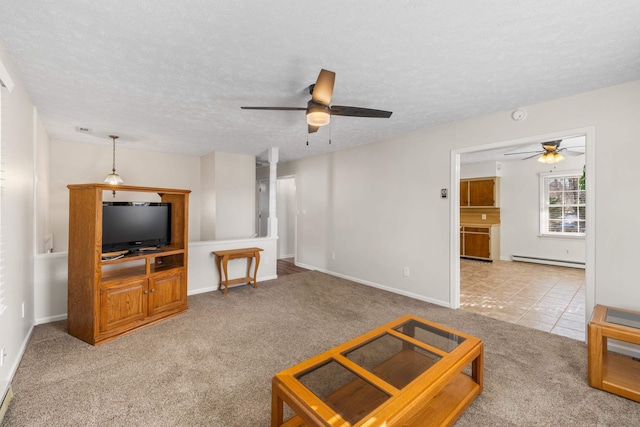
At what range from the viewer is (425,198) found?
4035 millimetres

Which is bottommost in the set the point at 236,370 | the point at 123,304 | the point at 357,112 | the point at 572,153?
Answer: the point at 236,370

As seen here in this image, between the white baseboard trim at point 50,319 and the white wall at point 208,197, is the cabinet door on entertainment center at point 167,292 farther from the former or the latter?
the white wall at point 208,197

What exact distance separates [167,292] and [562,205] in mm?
7845

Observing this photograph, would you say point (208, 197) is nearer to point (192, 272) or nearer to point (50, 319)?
point (192, 272)

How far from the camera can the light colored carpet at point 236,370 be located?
181 centimetres

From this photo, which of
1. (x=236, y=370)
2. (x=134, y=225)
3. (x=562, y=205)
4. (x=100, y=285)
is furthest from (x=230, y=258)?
(x=562, y=205)

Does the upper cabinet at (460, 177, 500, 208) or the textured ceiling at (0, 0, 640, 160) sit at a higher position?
the textured ceiling at (0, 0, 640, 160)

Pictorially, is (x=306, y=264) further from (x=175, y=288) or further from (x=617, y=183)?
(x=617, y=183)

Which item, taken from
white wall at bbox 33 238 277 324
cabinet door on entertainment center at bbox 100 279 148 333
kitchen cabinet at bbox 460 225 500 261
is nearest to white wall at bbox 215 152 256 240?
white wall at bbox 33 238 277 324

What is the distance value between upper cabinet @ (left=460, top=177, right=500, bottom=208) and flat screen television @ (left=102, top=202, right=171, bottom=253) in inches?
268

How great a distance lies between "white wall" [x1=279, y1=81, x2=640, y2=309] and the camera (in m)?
2.58

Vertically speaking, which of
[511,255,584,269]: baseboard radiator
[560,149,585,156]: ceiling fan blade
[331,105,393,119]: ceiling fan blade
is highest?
[560,149,585,156]: ceiling fan blade

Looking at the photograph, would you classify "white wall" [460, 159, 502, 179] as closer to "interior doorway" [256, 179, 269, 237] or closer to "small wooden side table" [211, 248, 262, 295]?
"interior doorway" [256, 179, 269, 237]

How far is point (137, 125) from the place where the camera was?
149 inches
